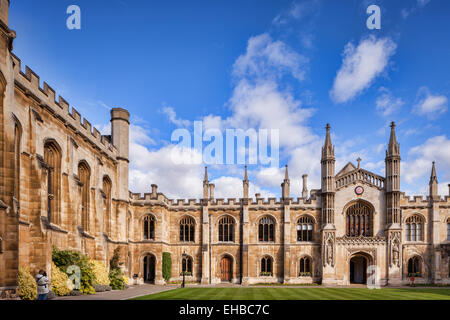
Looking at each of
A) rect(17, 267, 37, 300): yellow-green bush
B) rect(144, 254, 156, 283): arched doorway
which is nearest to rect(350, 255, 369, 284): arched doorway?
rect(144, 254, 156, 283): arched doorway

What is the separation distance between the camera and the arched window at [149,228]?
35.3 metres

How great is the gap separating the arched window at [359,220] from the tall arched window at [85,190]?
25.9 m

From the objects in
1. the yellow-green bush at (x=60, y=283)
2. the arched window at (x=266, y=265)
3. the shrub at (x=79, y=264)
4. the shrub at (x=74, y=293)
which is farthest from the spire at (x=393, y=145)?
the yellow-green bush at (x=60, y=283)

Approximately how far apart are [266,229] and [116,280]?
696 inches

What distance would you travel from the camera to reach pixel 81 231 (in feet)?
71.9

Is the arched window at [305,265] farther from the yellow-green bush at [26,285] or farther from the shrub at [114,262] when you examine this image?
the yellow-green bush at [26,285]

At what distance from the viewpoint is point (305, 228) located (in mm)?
36125

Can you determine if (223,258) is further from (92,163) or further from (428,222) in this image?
(428,222)

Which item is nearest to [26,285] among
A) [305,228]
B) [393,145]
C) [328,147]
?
[305,228]

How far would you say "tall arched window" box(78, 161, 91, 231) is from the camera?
24.4m

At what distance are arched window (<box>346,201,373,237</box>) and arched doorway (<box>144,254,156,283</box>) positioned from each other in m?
20.8

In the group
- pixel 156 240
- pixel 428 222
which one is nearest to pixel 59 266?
pixel 156 240

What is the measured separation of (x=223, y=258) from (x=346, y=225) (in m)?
13.7

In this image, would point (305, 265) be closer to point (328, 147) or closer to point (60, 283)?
point (328, 147)
